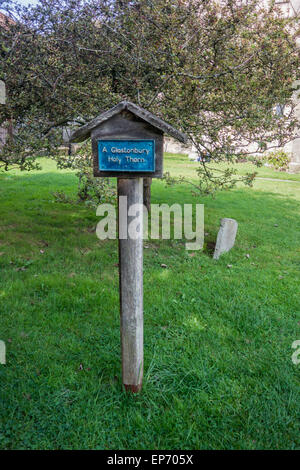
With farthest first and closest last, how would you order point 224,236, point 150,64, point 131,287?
point 224,236, point 150,64, point 131,287

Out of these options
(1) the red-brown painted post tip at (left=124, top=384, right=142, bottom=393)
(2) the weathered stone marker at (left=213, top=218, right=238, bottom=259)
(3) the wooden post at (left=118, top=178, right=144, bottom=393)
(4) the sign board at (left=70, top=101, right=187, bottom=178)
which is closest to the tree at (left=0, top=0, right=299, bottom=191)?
(2) the weathered stone marker at (left=213, top=218, right=238, bottom=259)

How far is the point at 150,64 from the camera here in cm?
503

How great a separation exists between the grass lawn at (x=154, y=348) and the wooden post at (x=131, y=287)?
30cm

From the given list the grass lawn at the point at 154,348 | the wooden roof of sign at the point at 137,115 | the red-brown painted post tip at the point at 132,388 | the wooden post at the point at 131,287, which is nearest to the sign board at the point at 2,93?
the grass lawn at the point at 154,348

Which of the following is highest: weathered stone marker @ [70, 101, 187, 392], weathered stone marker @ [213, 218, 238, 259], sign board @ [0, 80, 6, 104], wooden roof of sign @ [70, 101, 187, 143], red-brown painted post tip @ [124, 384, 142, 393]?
sign board @ [0, 80, 6, 104]

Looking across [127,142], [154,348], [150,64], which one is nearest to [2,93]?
[150,64]

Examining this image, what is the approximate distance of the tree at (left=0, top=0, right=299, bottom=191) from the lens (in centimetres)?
510

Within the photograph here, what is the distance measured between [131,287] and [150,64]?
3704 mm

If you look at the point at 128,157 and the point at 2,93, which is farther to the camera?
the point at 2,93

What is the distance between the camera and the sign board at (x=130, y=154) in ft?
8.78

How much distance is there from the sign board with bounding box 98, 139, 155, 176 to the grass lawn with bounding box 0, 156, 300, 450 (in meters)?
2.10

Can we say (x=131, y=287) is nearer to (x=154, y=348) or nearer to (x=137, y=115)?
(x=154, y=348)

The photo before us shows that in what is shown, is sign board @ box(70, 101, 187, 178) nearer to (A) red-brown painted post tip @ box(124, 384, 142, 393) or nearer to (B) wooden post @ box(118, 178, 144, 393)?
(B) wooden post @ box(118, 178, 144, 393)
